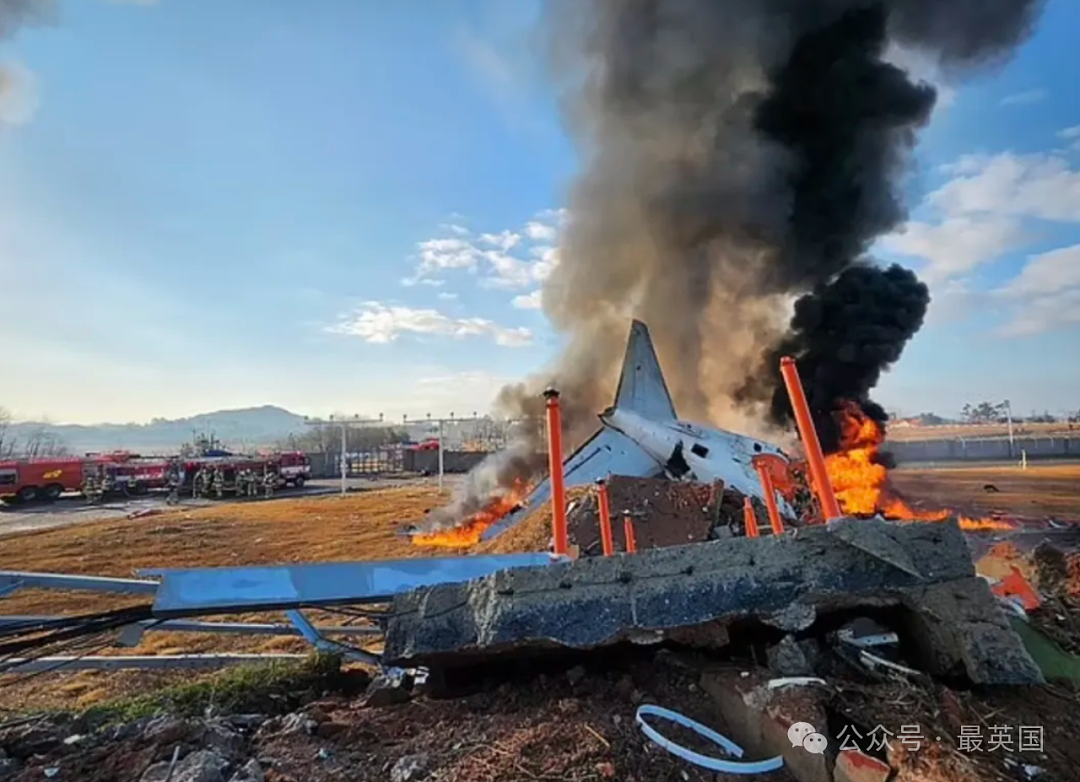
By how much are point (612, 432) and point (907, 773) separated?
478 inches

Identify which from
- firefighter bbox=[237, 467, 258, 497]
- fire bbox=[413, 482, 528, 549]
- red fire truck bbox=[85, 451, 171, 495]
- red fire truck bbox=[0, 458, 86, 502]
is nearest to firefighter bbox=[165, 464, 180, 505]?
red fire truck bbox=[85, 451, 171, 495]

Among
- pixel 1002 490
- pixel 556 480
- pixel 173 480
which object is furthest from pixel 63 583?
pixel 173 480

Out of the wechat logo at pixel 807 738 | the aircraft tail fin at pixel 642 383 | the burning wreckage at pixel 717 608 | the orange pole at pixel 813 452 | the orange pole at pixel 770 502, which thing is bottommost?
the wechat logo at pixel 807 738

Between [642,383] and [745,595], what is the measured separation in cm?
1242

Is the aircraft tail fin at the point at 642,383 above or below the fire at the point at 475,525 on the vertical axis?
above

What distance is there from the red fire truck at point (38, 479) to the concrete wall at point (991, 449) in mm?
41990

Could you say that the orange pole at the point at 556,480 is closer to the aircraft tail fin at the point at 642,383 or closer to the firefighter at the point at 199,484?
the aircraft tail fin at the point at 642,383

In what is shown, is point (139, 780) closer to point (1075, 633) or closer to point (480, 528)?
point (1075, 633)

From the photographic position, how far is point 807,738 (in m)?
2.24

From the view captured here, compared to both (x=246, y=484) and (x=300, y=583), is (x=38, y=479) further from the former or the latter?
(x=300, y=583)

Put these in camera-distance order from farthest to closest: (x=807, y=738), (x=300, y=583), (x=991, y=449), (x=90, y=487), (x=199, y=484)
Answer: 1. (x=991, y=449)
2. (x=199, y=484)
3. (x=90, y=487)
4. (x=300, y=583)
5. (x=807, y=738)

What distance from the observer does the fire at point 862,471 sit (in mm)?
14594

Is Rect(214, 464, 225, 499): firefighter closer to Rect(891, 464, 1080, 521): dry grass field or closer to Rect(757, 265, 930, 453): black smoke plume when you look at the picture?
Rect(757, 265, 930, 453): black smoke plume

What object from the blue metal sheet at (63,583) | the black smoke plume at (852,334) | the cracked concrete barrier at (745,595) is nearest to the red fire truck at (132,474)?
the black smoke plume at (852,334)
